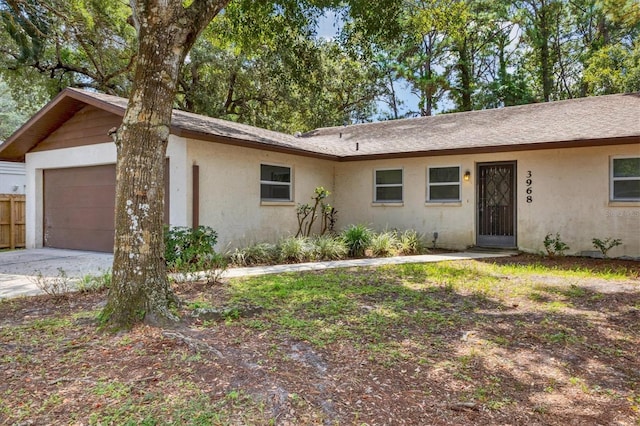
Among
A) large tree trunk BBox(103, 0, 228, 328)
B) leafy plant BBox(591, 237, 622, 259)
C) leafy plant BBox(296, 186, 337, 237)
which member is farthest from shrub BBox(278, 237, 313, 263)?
leafy plant BBox(591, 237, 622, 259)

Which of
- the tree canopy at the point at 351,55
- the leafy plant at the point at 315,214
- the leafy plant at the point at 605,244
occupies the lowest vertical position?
the leafy plant at the point at 605,244

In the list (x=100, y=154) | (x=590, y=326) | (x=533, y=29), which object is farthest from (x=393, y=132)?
(x=533, y=29)

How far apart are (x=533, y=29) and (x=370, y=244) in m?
18.9

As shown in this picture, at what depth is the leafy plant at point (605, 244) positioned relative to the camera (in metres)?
9.07

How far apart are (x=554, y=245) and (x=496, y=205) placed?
175 cm

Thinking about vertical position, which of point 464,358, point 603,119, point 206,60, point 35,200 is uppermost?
point 206,60

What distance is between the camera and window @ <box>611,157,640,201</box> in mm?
9219

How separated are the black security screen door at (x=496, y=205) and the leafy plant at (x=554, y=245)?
2.95 ft

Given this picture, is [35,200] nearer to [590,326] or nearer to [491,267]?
[491,267]

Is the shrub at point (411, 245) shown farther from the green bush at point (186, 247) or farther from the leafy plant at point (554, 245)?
the green bush at point (186, 247)

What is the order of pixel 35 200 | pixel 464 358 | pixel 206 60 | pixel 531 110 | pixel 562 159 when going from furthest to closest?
pixel 206 60 → pixel 531 110 → pixel 35 200 → pixel 562 159 → pixel 464 358

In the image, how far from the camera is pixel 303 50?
917 cm

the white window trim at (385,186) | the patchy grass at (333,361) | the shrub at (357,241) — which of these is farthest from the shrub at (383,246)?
the patchy grass at (333,361)

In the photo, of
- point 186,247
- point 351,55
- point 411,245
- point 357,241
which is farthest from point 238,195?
point 411,245
